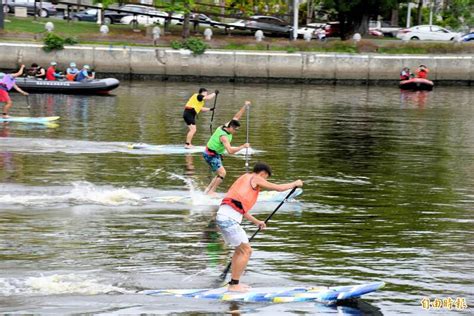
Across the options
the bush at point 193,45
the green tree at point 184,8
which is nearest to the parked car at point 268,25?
the green tree at point 184,8

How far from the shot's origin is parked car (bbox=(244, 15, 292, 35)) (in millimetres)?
71688

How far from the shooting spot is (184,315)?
13.9 m

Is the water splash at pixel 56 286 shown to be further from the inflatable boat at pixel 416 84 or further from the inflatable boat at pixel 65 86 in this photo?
the inflatable boat at pixel 416 84

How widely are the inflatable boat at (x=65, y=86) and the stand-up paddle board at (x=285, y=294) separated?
35.4 m

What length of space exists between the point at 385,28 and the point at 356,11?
1131cm

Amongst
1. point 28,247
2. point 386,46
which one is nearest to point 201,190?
point 28,247

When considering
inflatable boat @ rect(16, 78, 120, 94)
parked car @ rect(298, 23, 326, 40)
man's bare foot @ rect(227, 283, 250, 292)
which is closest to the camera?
man's bare foot @ rect(227, 283, 250, 292)

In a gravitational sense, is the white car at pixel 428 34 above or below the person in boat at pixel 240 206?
below

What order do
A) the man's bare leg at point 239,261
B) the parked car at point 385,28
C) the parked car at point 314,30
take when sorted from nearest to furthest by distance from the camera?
the man's bare leg at point 239,261 < the parked car at point 314,30 < the parked car at point 385,28

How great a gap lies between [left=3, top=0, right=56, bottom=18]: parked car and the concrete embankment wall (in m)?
12.6

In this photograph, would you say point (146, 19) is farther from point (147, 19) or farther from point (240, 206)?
point (240, 206)

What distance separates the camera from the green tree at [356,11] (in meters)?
69.9

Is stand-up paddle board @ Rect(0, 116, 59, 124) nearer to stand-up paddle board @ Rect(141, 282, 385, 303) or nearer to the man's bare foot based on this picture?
stand-up paddle board @ Rect(141, 282, 385, 303)

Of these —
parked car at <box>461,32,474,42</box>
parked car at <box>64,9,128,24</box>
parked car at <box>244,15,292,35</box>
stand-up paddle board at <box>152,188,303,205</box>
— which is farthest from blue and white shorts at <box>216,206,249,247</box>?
parked car at <box>64,9,128,24</box>
